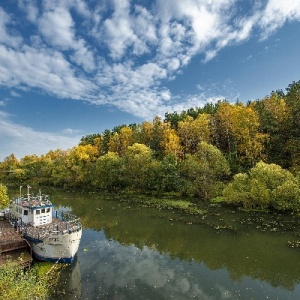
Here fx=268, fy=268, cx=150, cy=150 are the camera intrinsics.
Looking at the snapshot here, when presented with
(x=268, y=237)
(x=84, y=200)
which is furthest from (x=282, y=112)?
(x=84, y=200)

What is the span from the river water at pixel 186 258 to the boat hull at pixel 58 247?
4.59 feet

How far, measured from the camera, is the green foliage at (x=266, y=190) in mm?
49125

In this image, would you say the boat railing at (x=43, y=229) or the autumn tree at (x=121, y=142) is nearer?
the boat railing at (x=43, y=229)

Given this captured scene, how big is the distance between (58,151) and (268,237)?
167m

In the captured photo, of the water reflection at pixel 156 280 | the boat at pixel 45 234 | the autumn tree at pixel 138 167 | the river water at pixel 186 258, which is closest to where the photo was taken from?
the water reflection at pixel 156 280

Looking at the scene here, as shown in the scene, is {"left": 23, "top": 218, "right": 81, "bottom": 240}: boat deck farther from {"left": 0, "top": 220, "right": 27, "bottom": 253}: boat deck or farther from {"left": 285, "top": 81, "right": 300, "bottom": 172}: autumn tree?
{"left": 285, "top": 81, "right": 300, "bottom": 172}: autumn tree

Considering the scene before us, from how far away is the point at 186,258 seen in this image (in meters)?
31.5

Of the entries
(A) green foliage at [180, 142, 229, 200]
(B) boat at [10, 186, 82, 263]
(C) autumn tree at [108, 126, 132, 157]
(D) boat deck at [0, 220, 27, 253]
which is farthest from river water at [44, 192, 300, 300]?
(C) autumn tree at [108, 126, 132, 157]

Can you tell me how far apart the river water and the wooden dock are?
5340 millimetres

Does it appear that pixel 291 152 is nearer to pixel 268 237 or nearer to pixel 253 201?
pixel 253 201

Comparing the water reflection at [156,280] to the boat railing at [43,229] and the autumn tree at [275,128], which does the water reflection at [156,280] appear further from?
the autumn tree at [275,128]

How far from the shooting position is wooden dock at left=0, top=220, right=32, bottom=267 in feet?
94.0

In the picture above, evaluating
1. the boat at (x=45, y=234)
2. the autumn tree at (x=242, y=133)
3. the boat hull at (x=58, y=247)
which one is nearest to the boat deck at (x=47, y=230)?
the boat at (x=45, y=234)

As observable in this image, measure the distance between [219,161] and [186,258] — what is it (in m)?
40.1
